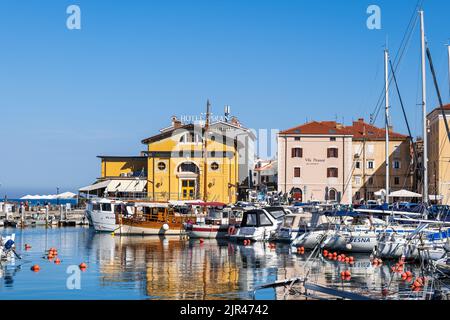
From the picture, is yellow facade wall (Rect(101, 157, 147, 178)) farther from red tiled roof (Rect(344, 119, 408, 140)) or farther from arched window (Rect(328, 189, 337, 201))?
red tiled roof (Rect(344, 119, 408, 140))

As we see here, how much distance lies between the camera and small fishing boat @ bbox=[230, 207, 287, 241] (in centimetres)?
5945

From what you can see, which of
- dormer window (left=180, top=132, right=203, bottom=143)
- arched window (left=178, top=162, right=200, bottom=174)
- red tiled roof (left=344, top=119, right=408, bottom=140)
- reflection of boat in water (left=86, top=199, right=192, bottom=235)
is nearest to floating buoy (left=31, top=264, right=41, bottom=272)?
reflection of boat in water (left=86, top=199, right=192, bottom=235)

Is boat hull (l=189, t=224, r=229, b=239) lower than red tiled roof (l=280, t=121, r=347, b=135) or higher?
lower

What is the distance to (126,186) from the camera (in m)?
89.4

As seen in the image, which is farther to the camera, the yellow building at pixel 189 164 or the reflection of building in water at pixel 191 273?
the yellow building at pixel 189 164

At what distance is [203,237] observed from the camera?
63.8 metres

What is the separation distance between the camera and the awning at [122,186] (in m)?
88.4

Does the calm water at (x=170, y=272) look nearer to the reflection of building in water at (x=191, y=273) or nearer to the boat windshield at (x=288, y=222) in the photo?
the reflection of building in water at (x=191, y=273)

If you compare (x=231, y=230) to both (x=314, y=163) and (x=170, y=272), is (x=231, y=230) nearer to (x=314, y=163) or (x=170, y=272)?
(x=170, y=272)

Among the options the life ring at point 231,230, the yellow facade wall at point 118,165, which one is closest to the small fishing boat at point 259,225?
the life ring at point 231,230

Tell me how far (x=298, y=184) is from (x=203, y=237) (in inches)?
1160

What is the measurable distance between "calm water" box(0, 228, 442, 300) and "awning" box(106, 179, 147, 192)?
31.1 m

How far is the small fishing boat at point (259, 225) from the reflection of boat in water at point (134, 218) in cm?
877

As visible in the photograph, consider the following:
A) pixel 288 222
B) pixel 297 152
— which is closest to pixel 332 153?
pixel 297 152
